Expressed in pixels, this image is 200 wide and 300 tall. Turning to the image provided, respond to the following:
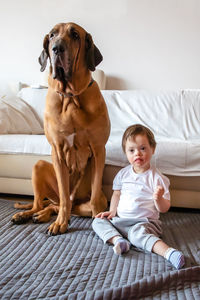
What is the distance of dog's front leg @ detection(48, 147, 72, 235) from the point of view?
126 centimetres

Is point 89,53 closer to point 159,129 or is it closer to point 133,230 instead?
point 133,230

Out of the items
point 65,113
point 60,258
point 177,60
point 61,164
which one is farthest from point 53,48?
point 177,60

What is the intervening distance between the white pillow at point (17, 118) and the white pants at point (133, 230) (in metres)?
1.04

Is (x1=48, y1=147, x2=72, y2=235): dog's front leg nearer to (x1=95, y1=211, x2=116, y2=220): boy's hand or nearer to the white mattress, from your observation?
(x1=95, y1=211, x2=116, y2=220): boy's hand

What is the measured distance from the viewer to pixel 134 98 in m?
2.26

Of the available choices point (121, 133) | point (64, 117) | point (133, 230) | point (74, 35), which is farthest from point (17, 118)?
point (133, 230)

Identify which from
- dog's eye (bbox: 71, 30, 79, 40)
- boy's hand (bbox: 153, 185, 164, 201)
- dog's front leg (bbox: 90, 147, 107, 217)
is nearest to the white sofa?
dog's front leg (bbox: 90, 147, 107, 217)

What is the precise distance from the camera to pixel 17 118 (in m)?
2.00

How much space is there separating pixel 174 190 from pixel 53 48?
3.28 feet

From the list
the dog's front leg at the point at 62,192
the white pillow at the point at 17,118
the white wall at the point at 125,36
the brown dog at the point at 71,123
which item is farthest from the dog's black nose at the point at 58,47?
the white wall at the point at 125,36

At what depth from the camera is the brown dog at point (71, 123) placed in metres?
1.15

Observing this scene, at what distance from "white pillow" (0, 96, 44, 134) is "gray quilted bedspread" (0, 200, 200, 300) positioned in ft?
2.74

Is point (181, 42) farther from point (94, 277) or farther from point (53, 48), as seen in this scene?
point (94, 277)

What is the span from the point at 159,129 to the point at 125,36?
1.13 m
